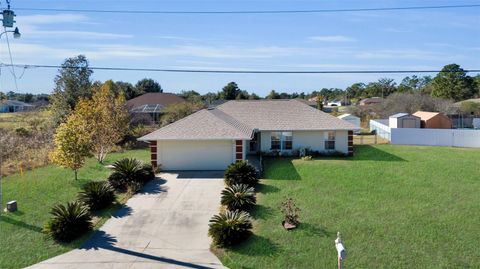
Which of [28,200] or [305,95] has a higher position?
[305,95]

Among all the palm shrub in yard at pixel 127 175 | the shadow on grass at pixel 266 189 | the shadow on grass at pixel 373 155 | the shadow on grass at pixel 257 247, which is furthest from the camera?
the shadow on grass at pixel 373 155

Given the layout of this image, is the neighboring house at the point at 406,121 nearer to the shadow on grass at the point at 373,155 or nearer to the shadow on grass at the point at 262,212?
the shadow on grass at the point at 373,155

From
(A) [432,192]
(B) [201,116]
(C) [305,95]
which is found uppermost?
(C) [305,95]

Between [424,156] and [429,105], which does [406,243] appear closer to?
[424,156]

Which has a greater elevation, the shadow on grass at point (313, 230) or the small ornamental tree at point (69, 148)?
the small ornamental tree at point (69, 148)

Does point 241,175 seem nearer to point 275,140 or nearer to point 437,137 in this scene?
point 275,140

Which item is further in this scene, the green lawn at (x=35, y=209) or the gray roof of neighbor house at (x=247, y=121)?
the gray roof of neighbor house at (x=247, y=121)

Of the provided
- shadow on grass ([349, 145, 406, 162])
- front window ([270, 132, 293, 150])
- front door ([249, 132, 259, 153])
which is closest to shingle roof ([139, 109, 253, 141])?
front door ([249, 132, 259, 153])

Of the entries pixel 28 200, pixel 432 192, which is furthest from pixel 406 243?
pixel 28 200

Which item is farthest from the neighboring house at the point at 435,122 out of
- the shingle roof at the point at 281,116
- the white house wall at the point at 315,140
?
the white house wall at the point at 315,140
